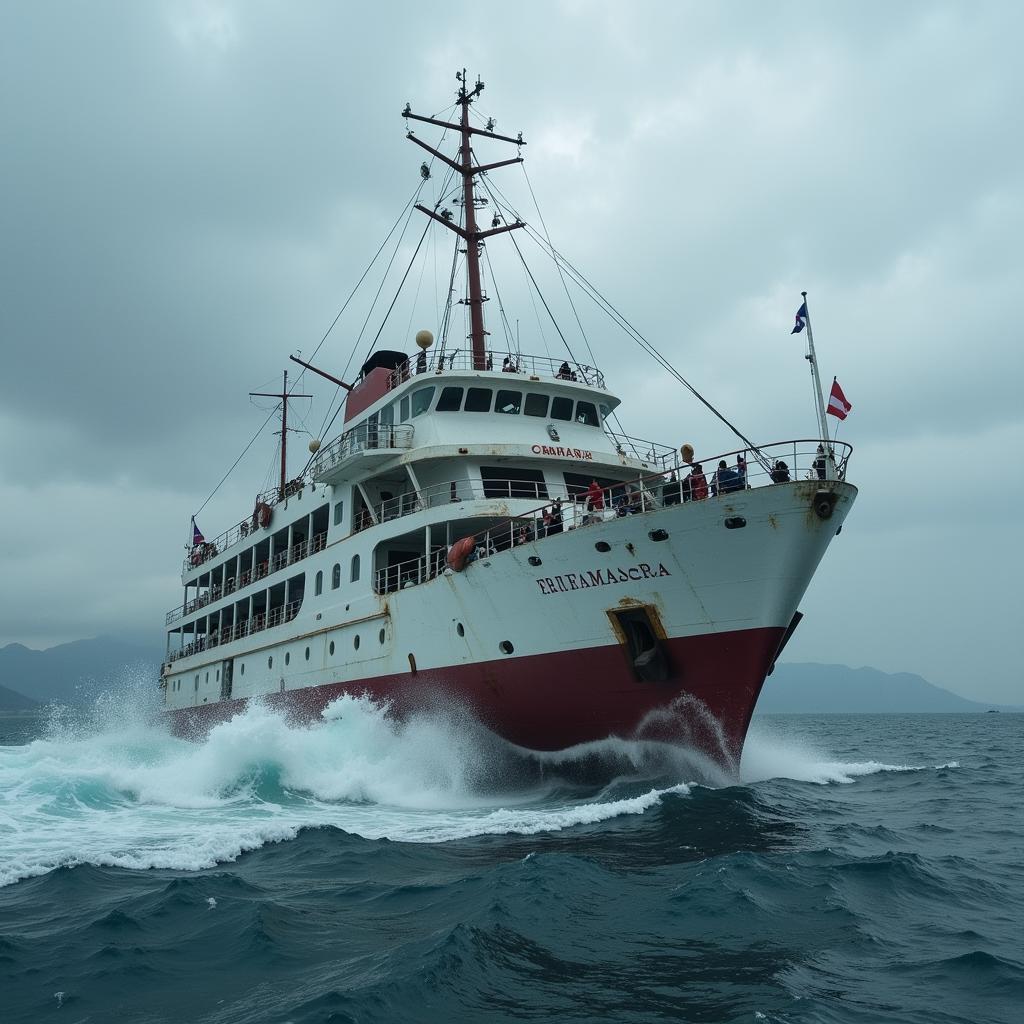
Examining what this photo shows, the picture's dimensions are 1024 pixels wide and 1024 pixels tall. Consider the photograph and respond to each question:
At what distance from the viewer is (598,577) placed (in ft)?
49.1

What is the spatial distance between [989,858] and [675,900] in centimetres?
571

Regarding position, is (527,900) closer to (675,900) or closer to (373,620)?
(675,900)

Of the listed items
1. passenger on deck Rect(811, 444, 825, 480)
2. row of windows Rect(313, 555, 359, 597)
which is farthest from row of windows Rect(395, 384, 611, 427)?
passenger on deck Rect(811, 444, 825, 480)

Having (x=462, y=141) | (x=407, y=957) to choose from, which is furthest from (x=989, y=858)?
(x=462, y=141)

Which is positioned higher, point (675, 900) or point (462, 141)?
point (462, 141)

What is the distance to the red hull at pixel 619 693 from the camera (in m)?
14.2

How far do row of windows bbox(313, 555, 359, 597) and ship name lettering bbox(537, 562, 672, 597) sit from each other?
7.55 m

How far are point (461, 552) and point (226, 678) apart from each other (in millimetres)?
17709

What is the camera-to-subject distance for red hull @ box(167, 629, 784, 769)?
46.6 feet

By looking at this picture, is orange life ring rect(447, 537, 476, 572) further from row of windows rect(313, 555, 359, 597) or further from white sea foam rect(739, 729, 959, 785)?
white sea foam rect(739, 729, 959, 785)

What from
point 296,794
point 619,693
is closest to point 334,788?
point 296,794

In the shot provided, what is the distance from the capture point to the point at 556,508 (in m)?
16.1

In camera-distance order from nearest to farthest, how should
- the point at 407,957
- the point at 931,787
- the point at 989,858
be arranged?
the point at 407,957
the point at 989,858
the point at 931,787

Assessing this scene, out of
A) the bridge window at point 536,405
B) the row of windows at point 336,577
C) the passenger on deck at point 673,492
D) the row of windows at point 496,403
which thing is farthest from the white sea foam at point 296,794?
the bridge window at point 536,405
